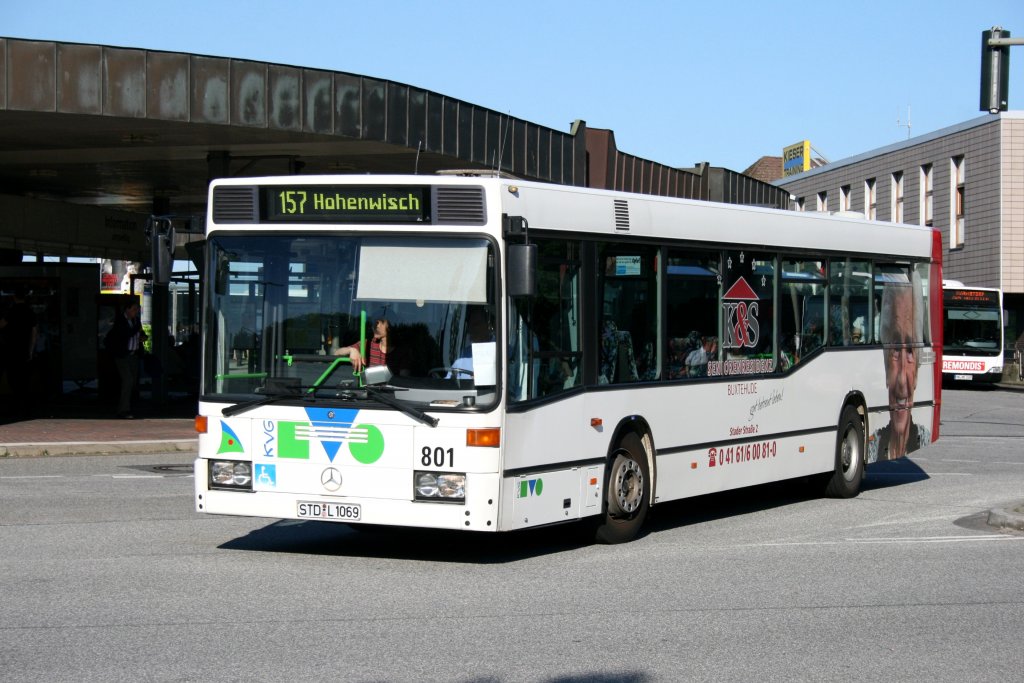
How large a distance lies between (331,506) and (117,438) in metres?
11.3

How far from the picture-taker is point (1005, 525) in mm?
12359

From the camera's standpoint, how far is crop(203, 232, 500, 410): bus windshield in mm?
9562

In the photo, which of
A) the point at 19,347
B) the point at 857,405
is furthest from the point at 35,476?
the point at 19,347

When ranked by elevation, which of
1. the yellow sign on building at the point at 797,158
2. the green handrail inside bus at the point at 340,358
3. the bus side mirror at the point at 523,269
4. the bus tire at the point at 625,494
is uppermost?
the yellow sign on building at the point at 797,158

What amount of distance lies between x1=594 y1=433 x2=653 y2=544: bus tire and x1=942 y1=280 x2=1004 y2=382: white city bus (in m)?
36.2

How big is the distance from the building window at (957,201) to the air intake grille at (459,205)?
5061cm

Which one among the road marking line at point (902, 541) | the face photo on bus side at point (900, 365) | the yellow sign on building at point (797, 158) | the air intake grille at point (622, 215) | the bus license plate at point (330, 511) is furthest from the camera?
the yellow sign on building at point (797, 158)

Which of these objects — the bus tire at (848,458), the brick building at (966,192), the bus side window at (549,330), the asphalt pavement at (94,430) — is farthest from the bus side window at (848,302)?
the brick building at (966,192)

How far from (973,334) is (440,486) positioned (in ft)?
128

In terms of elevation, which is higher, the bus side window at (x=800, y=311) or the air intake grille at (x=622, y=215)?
the air intake grille at (x=622, y=215)

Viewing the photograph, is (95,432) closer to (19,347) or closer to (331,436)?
(19,347)

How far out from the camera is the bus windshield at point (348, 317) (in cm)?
956

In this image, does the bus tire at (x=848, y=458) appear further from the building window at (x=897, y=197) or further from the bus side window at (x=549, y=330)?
the building window at (x=897, y=197)

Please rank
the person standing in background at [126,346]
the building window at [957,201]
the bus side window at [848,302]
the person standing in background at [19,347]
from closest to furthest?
1. the bus side window at [848,302]
2. the person standing in background at [126,346]
3. the person standing in background at [19,347]
4. the building window at [957,201]
